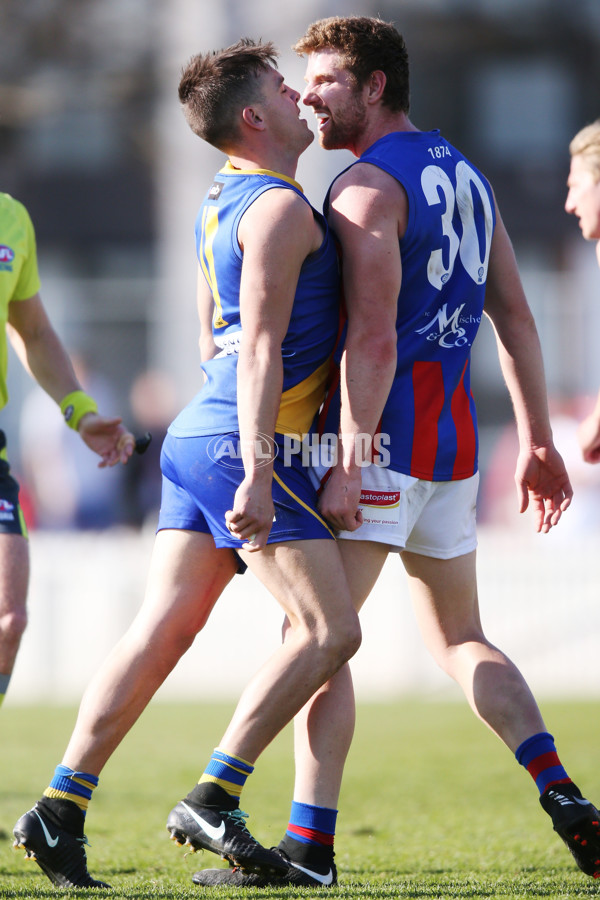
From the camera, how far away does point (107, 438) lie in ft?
15.9

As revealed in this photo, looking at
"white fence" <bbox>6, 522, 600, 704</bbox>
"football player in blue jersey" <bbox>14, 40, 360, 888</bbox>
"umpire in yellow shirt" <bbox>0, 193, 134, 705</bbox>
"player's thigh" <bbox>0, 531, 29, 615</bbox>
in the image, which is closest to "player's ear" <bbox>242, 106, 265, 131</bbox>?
"football player in blue jersey" <bbox>14, 40, 360, 888</bbox>

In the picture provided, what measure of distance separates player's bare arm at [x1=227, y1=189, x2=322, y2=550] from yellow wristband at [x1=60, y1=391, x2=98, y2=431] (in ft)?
4.66

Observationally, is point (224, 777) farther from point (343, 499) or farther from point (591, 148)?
point (591, 148)

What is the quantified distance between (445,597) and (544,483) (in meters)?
0.60

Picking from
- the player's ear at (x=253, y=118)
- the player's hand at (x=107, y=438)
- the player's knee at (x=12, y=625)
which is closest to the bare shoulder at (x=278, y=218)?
the player's ear at (x=253, y=118)

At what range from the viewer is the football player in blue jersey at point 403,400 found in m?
3.66

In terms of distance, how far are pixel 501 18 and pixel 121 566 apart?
64.1ft

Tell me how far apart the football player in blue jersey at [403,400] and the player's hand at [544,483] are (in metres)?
0.30

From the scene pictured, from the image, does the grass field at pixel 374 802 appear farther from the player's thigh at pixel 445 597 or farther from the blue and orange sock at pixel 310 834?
the player's thigh at pixel 445 597

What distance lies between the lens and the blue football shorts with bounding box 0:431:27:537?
4.25 m

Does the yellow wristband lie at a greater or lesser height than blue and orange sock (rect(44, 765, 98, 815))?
greater

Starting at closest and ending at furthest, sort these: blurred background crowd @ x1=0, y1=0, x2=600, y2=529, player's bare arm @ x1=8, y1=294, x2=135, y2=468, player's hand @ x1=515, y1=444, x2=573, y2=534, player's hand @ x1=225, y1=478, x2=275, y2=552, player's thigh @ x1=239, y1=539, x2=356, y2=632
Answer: player's hand @ x1=225, y1=478, x2=275, y2=552 < player's thigh @ x1=239, y1=539, x2=356, y2=632 < player's hand @ x1=515, y1=444, x2=573, y2=534 < player's bare arm @ x1=8, y1=294, x2=135, y2=468 < blurred background crowd @ x1=0, y1=0, x2=600, y2=529

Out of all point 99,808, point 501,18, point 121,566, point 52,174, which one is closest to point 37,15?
point 52,174

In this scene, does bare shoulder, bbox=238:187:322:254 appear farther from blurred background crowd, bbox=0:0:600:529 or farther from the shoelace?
blurred background crowd, bbox=0:0:600:529
